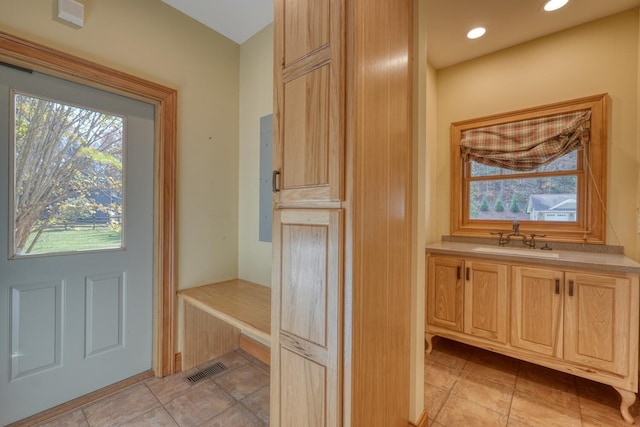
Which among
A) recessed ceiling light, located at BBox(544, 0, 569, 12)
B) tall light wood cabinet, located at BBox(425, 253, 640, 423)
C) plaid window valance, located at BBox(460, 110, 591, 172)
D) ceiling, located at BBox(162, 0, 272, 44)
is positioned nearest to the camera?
tall light wood cabinet, located at BBox(425, 253, 640, 423)

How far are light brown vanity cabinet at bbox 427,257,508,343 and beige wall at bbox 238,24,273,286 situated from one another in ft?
4.80

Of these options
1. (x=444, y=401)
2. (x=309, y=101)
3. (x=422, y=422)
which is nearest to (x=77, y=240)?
(x=309, y=101)

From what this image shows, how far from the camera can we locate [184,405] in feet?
5.70

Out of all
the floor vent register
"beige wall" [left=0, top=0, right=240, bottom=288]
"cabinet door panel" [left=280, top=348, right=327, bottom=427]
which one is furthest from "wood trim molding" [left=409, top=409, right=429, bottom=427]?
"beige wall" [left=0, top=0, right=240, bottom=288]

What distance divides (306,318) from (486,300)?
5.69 feet

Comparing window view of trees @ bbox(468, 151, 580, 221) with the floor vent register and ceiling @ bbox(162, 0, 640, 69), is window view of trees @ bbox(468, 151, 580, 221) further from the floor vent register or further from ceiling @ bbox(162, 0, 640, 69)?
the floor vent register

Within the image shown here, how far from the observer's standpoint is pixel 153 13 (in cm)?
196

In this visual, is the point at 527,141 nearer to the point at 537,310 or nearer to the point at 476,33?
the point at 476,33

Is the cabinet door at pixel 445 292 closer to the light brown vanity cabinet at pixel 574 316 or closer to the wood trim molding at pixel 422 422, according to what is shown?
the light brown vanity cabinet at pixel 574 316

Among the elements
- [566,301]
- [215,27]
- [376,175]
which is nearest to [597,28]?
[566,301]

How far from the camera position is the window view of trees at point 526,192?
2248 millimetres

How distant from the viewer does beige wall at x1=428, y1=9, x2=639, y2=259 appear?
1.99 metres

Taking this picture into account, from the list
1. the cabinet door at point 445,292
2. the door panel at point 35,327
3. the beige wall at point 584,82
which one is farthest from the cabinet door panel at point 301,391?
the beige wall at point 584,82

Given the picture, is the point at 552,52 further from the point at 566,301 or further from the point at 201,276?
the point at 201,276
